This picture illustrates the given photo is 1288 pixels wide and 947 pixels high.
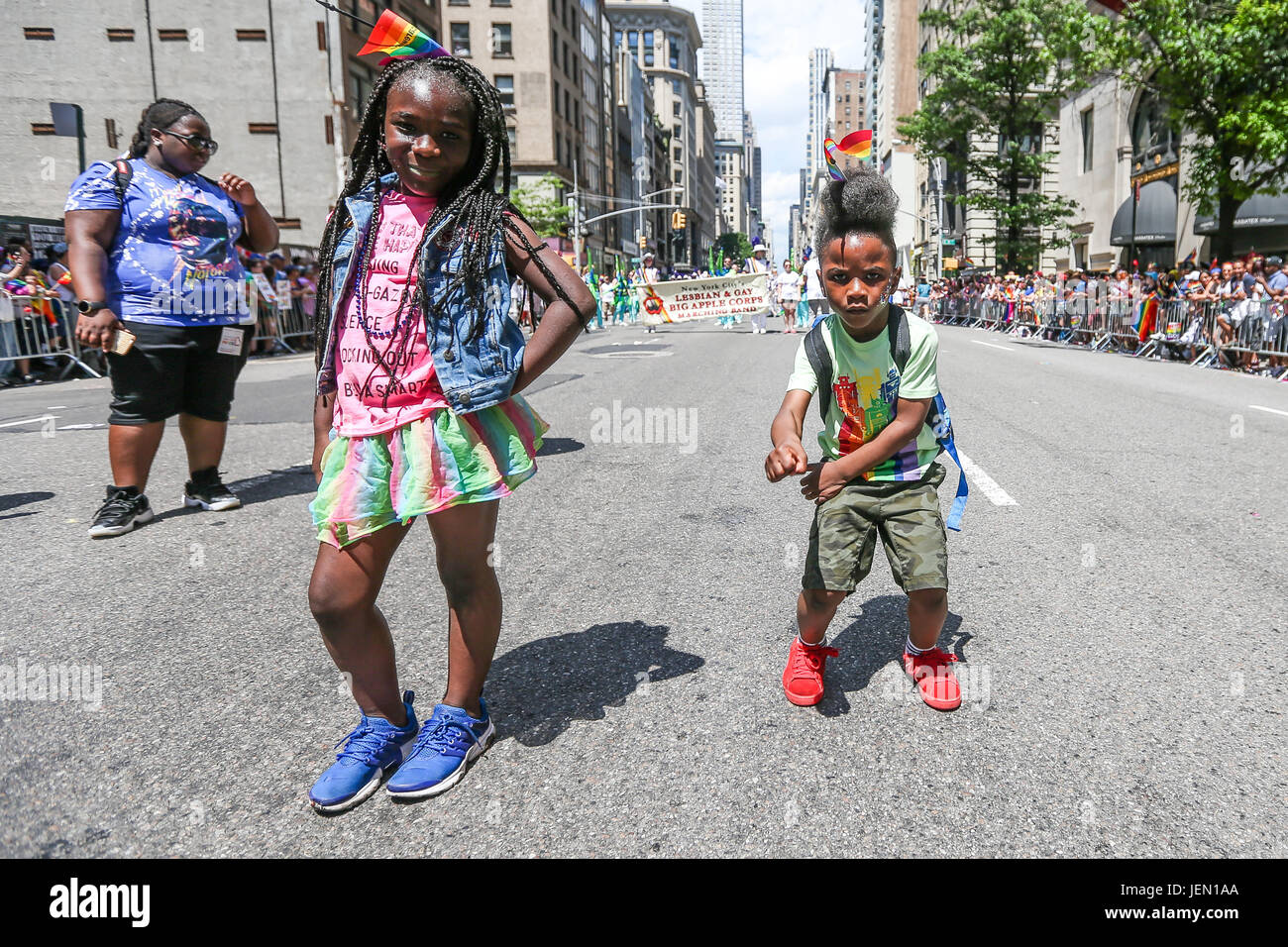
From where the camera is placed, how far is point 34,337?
46.0 ft

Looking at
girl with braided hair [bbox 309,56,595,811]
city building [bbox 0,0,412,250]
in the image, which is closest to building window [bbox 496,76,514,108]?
city building [bbox 0,0,412,250]

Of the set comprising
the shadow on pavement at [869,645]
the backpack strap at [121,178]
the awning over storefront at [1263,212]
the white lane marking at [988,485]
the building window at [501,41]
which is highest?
the building window at [501,41]

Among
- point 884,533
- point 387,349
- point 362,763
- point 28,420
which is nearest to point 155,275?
point 387,349

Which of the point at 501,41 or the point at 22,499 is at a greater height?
the point at 501,41

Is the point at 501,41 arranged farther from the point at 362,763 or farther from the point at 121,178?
the point at 362,763

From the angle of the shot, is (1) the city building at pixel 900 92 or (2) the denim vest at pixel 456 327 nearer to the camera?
(2) the denim vest at pixel 456 327

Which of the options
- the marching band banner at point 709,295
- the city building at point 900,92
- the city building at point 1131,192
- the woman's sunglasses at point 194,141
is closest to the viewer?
the woman's sunglasses at point 194,141

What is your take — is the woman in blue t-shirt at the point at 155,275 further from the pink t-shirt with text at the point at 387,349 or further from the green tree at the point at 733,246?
the green tree at the point at 733,246

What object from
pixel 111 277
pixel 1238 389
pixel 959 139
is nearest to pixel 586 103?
pixel 959 139

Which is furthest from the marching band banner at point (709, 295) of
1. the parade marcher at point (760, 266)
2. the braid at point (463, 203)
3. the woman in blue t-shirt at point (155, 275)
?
the braid at point (463, 203)

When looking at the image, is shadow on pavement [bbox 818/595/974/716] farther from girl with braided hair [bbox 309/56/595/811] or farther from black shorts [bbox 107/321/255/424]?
black shorts [bbox 107/321/255/424]

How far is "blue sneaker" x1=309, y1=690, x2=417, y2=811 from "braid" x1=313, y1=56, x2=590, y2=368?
0.94m

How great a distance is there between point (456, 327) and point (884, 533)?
55.1 inches

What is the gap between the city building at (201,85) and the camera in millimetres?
34250
